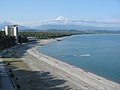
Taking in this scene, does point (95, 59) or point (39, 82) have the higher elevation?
point (39, 82)

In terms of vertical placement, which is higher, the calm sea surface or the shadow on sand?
the shadow on sand

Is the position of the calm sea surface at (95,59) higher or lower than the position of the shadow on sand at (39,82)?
lower

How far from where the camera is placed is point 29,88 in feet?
102

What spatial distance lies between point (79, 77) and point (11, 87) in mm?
13219

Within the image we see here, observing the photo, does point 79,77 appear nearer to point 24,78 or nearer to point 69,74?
point 69,74

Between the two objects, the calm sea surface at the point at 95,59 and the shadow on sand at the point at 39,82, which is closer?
the shadow on sand at the point at 39,82

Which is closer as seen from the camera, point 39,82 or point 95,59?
point 39,82

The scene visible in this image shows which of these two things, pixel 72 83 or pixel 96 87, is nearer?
pixel 96 87

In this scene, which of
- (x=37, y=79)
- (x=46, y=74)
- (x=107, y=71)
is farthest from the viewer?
(x=107, y=71)

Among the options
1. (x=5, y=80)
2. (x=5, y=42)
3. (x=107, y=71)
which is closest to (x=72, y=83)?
(x=5, y=80)

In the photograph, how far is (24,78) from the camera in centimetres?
3784

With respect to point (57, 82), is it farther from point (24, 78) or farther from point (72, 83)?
point (24, 78)

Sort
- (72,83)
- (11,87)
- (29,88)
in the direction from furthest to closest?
(72,83) → (29,88) → (11,87)

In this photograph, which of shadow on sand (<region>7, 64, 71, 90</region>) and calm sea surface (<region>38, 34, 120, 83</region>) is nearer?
shadow on sand (<region>7, 64, 71, 90</region>)
